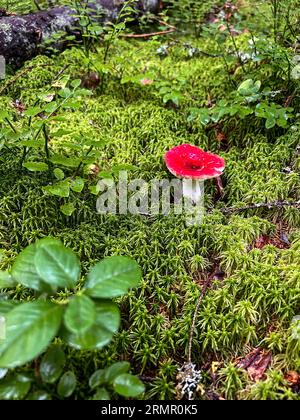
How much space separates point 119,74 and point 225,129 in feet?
4.29

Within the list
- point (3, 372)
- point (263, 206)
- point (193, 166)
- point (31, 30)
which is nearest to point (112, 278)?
point (3, 372)

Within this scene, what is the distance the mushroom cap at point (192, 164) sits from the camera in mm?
2512

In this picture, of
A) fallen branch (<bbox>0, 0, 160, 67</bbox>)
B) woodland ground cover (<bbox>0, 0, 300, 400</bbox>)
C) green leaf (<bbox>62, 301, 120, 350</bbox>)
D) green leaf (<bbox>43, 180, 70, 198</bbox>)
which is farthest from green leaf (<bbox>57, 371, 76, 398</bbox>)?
fallen branch (<bbox>0, 0, 160, 67</bbox>)

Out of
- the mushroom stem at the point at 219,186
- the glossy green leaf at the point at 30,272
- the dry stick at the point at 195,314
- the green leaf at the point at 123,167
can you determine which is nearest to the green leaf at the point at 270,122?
the mushroom stem at the point at 219,186

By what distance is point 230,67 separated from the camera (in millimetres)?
3828

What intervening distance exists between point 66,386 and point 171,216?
136cm

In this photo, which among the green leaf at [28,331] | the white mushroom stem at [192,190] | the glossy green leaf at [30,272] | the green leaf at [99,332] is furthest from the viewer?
the white mushroom stem at [192,190]

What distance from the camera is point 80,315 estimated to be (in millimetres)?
1294

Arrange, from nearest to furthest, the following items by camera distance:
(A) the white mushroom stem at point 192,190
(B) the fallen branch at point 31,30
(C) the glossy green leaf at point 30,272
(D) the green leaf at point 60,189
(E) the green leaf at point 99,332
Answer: (E) the green leaf at point 99,332 < (C) the glossy green leaf at point 30,272 < (D) the green leaf at point 60,189 < (A) the white mushroom stem at point 192,190 < (B) the fallen branch at point 31,30

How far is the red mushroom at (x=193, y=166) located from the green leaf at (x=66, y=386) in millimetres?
1432

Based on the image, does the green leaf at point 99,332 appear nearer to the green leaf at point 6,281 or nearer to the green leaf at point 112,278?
the green leaf at point 112,278

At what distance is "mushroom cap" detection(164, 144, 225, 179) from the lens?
8.24ft

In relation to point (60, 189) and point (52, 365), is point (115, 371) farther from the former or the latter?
point (60, 189)

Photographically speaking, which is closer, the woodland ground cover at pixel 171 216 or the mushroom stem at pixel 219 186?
the woodland ground cover at pixel 171 216
